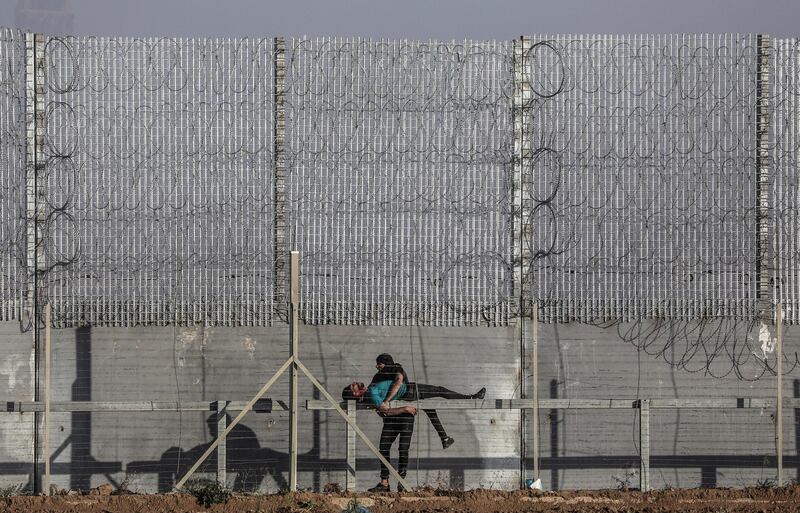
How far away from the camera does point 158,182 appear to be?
42.1 feet

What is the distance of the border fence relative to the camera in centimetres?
1277

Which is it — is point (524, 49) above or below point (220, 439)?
above

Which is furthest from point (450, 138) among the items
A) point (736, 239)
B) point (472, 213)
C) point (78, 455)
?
point (78, 455)

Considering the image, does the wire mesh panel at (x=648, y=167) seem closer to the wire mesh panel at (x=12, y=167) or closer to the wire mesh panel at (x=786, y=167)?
the wire mesh panel at (x=786, y=167)

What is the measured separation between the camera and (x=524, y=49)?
1295 centimetres

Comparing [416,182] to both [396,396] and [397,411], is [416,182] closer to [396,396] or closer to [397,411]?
[396,396]

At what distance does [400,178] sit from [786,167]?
4782 millimetres

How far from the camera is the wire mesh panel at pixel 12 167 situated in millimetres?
12711

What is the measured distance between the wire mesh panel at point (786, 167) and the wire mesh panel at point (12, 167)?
923 cm

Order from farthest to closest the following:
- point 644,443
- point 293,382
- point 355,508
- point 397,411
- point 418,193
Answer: point 418,193, point 397,411, point 644,443, point 293,382, point 355,508

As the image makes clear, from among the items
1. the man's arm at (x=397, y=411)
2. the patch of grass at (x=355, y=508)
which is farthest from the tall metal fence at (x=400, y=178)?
the patch of grass at (x=355, y=508)

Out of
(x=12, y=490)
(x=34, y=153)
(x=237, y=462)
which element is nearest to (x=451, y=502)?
(x=237, y=462)

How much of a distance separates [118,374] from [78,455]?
3.57ft

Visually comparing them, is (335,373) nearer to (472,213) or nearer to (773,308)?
(472,213)
